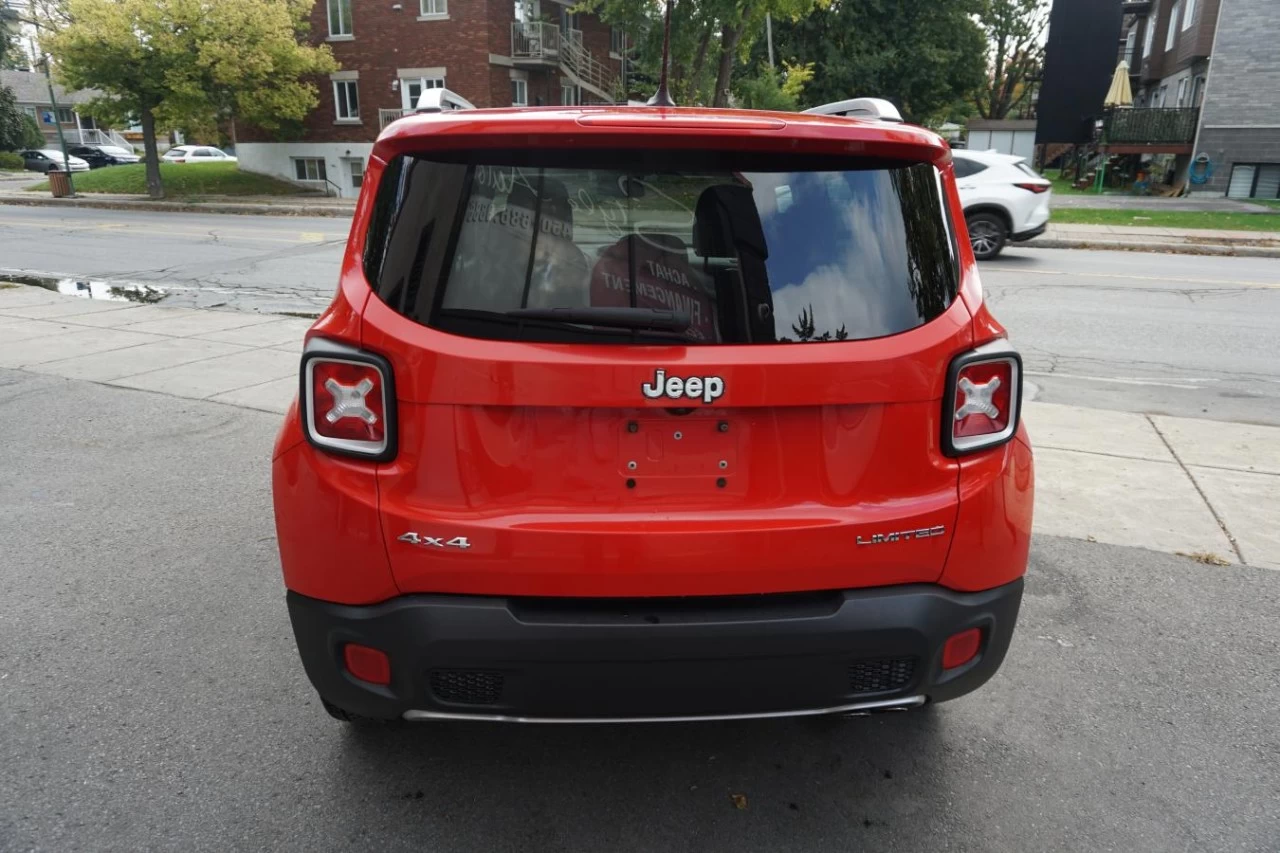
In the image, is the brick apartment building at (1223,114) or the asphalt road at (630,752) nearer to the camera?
the asphalt road at (630,752)

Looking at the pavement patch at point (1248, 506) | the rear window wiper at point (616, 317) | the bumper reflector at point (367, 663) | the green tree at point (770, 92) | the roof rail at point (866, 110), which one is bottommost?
the pavement patch at point (1248, 506)

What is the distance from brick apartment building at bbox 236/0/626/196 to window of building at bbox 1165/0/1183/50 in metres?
19.7

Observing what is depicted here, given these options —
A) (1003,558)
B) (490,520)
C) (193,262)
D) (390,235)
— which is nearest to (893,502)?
(1003,558)

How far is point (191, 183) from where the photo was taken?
106 feet

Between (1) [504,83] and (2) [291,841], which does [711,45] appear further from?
(2) [291,841]

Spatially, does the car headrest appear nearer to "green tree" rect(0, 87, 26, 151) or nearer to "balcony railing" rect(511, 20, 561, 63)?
"balcony railing" rect(511, 20, 561, 63)

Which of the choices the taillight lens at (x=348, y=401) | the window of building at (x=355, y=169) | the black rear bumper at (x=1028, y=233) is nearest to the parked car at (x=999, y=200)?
the black rear bumper at (x=1028, y=233)

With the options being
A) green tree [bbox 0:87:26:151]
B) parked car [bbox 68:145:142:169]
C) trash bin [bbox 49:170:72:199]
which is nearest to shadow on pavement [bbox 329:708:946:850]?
trash bin [bbox 49:170:72:199]

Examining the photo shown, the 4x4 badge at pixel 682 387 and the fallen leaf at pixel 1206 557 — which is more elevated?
the 4x4 badge at pixel 682 387

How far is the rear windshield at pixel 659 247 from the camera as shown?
213cm

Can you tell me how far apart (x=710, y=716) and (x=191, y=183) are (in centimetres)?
3544

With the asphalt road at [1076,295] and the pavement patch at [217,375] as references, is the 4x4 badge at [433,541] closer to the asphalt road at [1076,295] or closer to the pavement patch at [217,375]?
the pavement patch at [217,375]

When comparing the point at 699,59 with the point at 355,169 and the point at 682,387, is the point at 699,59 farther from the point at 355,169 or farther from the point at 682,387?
the point at 682,387

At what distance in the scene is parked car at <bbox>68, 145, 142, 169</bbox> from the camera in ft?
157
